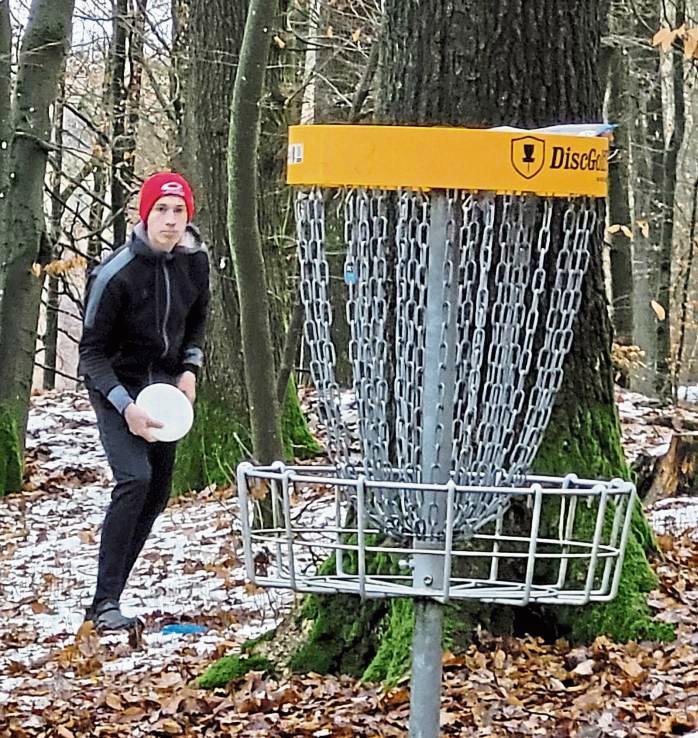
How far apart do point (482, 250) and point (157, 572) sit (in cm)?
590

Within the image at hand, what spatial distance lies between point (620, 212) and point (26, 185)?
Answer: 9110mm

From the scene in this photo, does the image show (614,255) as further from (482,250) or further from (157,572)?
(482,250)

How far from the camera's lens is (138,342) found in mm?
6578

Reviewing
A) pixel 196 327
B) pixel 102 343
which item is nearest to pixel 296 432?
pixel 196 327

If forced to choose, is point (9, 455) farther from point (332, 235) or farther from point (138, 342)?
point (138, 342)

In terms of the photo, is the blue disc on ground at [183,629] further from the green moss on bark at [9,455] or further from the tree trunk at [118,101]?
the tree trunk at [118,101]

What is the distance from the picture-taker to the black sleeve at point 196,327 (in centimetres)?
672

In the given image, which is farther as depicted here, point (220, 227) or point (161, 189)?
point (220, 227)

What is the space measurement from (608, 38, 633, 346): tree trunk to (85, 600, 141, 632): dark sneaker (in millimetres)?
12273

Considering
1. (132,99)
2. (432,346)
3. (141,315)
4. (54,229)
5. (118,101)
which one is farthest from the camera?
(118,101)

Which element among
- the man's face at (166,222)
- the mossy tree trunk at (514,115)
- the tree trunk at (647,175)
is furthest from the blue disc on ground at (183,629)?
the tree trunk at (647,175)

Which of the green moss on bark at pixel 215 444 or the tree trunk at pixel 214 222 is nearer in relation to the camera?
the tree trunk at pixel 214 222

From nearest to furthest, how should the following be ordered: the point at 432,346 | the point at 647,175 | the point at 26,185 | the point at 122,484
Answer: the point at 432,346
the point at 122,484
the point at 26,185
the point at 647,175

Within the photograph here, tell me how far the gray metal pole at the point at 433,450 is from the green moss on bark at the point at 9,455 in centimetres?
983
